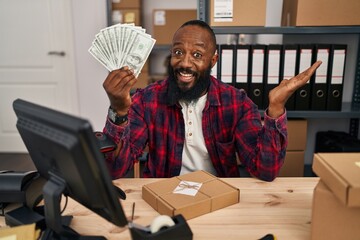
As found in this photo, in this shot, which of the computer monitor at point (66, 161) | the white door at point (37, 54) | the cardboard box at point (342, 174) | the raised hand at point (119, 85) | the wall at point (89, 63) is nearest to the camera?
the computer monitor at point (66, 161)

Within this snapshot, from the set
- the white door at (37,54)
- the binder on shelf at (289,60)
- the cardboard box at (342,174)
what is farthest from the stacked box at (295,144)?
the white door at (37,54)

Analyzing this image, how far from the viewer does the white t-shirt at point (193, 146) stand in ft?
4.87

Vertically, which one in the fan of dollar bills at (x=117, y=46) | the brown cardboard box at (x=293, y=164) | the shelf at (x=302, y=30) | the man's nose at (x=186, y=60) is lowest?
the brown cardboard box at (x=293, y=164)

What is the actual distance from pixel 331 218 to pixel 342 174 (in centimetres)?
11

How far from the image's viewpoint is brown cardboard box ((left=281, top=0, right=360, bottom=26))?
1.95 meters

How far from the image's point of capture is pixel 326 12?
1969 millimetres

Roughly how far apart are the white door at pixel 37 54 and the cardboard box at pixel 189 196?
252 centimetres

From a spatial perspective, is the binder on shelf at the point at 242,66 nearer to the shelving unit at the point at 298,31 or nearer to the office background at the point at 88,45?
the shelving unit at the point at 298,31

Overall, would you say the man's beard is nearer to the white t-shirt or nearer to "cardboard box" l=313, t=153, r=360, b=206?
the white t-shirt

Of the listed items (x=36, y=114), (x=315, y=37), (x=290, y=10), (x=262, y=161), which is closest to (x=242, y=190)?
(x=262, y=161)

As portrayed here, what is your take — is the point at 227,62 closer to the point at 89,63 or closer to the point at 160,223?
the point at 160,223

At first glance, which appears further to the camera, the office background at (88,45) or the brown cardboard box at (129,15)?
the office background at (88,45)

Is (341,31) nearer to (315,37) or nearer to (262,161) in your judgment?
(315,37)

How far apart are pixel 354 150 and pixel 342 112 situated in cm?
24
